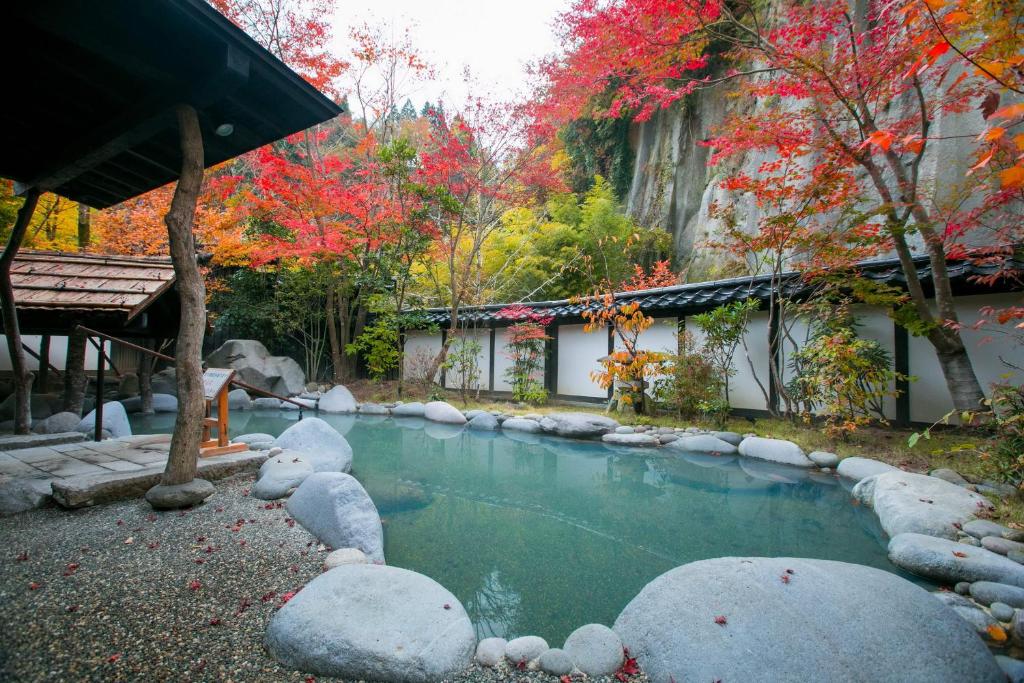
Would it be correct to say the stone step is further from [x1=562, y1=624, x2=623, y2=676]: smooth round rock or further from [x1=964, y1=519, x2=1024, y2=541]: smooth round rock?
[x1=964, y1=519, x2=1024, y2=541]: smooth round rock

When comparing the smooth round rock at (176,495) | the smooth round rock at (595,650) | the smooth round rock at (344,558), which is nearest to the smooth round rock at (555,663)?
the smooth round rock at (595,650)

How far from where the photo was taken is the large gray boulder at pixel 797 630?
1.74 metres

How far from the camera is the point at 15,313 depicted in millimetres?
4418

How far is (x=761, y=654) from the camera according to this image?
5.81ft

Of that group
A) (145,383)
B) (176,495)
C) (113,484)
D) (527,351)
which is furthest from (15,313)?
(527,351)

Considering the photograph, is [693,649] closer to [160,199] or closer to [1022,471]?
[1022,471]

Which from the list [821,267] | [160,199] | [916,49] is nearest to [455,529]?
[821,267]

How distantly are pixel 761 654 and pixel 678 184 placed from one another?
47.0 feet

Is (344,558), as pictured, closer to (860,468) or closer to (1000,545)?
(1000,545)

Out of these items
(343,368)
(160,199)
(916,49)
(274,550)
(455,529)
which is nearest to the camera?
(274,550)

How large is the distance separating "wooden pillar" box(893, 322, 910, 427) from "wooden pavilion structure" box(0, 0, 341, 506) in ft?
24.1

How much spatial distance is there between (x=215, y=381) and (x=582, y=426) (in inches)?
200

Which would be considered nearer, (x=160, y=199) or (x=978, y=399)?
(x=978, y=399)

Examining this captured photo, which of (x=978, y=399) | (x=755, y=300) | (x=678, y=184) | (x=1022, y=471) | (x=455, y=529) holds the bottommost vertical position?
(x=455, y=529)
